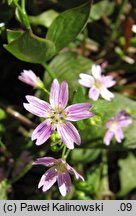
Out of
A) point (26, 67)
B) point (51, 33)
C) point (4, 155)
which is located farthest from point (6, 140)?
point (51, 33)

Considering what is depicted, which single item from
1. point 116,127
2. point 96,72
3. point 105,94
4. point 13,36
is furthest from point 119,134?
point 13,36

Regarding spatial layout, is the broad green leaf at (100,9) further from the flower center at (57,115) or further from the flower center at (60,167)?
the flower center at (60,167)

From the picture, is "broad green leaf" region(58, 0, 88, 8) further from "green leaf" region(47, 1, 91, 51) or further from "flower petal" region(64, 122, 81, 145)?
"flower petal" region(64, 122, 81, 145)

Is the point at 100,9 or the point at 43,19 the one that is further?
the point at 100,9

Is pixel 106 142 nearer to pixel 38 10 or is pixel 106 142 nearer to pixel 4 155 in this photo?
pixel 4 155

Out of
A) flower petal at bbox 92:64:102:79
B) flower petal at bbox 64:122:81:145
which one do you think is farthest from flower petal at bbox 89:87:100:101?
flower petal at bbox 64:122:81:145

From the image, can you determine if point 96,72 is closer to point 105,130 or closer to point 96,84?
point 96,84
